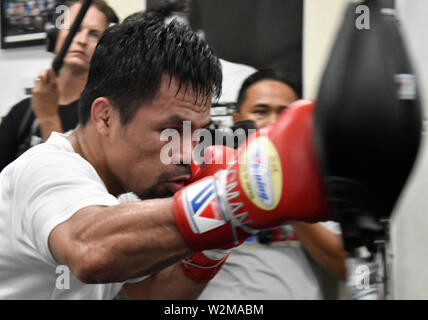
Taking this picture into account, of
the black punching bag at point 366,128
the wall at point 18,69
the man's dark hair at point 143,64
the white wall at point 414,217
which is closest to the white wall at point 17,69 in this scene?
the wall at point 18,69

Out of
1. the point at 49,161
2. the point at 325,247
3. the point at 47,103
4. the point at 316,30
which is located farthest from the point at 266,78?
the point at 49,161

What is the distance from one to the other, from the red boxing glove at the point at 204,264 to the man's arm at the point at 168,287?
0.03 meters

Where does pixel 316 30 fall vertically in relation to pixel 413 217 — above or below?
above

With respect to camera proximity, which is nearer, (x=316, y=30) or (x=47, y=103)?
(x=47, y=103)

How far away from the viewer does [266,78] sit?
1.39 m

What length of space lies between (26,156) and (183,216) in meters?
0.34

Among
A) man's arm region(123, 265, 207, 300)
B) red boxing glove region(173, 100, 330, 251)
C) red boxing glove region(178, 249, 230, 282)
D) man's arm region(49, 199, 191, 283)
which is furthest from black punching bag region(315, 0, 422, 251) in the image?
man's arm region(123, 265, 207, 300)

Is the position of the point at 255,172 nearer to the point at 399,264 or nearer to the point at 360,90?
the point at 360,90

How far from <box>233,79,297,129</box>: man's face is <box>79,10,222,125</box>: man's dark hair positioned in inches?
15.8

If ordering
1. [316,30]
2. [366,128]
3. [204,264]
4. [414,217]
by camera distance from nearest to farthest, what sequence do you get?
[366,128]
[204,264]
[414,217]
[316,30]

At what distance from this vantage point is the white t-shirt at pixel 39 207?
0.64 meters

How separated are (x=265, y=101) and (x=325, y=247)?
1.46 feet

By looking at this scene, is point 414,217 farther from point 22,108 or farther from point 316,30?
point 22,108

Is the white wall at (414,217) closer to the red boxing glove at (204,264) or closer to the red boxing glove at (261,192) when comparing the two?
the red boxing glove at (204,264)
